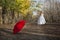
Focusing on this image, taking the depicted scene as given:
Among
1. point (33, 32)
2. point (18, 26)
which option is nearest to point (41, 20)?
point (33, 32)

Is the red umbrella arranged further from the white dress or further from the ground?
the white dress

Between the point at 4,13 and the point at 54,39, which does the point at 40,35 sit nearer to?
the point at 54,39

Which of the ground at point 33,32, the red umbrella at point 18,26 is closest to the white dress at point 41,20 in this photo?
the ground at point 33,32

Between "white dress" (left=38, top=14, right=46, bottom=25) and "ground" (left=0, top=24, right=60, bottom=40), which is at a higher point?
"white dress" (left=38, top=14, right=46, bottom=25)

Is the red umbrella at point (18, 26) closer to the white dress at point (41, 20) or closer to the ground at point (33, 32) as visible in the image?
the ground at point (33, 32)

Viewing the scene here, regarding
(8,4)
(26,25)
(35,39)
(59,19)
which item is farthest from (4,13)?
(59,19)

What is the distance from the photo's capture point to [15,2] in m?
2.13

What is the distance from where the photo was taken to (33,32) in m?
2.09

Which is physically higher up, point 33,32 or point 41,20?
point 41,20

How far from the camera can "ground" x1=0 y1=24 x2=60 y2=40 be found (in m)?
2.07

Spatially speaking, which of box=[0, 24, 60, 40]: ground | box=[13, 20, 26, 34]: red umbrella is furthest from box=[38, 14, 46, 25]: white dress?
box=[13, 20, 26, 34]: red umbrella

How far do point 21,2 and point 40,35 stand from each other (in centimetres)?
42

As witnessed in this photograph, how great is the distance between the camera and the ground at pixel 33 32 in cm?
207

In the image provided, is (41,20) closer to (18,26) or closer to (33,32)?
(33,32)
